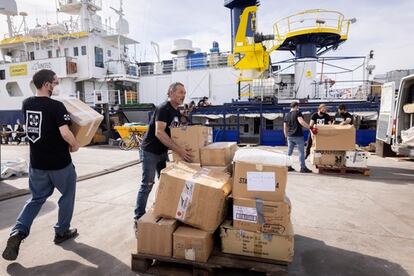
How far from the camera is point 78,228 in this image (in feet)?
11.9

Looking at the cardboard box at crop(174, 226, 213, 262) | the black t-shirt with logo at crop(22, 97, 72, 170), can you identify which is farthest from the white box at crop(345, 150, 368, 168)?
the black t-shirt with logo at crop(22, 97, 72, 170)

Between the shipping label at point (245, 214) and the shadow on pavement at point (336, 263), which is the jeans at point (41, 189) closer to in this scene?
the shipping label at point (245, 214)

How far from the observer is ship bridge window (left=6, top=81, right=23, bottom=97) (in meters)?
19.0

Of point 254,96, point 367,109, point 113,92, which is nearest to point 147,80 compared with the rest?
point 113,92

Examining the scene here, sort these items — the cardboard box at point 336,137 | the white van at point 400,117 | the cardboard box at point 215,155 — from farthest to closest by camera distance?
the cardboard box at point 336,137
the white van at point 400,117
the cardboard box at point 215,155

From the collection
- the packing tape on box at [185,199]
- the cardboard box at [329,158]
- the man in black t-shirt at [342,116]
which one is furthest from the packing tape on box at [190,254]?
the man in black t-shirt at [342,116]

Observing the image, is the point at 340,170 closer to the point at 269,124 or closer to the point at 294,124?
the point at 294,124

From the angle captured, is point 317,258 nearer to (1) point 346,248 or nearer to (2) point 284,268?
(1) point 346,248

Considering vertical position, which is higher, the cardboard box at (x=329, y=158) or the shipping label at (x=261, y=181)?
the shipping label at (x=261, y=181)

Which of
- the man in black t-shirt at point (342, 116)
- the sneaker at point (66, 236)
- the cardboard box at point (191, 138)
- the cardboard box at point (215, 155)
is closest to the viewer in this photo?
the cardboard box at point (215, 155)

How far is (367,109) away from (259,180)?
34.2 ft

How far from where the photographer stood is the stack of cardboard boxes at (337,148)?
647 centimetres

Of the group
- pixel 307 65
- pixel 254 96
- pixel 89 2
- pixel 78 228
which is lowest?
pixel 78 228

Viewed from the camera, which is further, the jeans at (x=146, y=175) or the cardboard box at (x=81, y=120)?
the jeans at (x=146, y=175)
